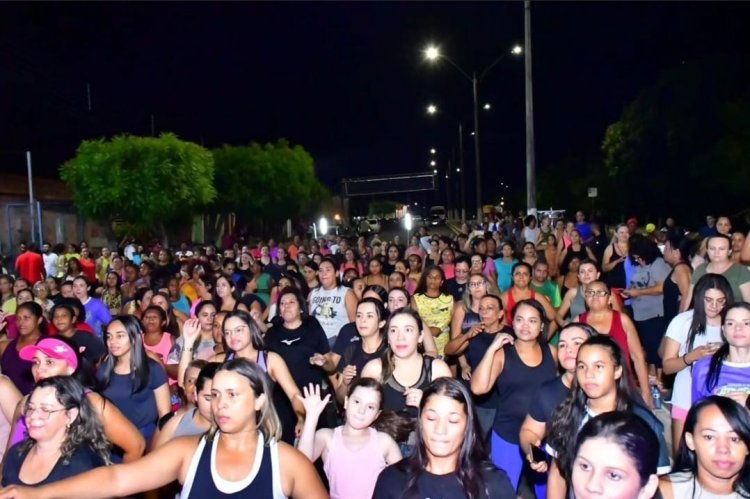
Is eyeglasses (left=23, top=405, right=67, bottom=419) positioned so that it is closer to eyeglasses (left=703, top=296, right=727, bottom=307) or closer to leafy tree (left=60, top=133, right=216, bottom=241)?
eyeglasses (left=703, top=296, right=727, bottom=307)

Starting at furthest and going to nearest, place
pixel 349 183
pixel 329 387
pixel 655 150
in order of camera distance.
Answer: pixel 349 183 < pixel 655 150 < pixel 329 387

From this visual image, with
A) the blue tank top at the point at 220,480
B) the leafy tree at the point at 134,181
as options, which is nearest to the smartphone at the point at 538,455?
the blue tank top at the point at 220,480

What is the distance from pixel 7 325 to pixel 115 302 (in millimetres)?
3649

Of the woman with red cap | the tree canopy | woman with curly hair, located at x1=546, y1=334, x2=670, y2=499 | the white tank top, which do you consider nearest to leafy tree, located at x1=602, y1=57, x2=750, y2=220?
the tree canopy

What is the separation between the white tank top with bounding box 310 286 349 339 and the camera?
8.63m

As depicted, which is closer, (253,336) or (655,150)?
(253,336)

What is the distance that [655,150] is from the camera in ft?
133

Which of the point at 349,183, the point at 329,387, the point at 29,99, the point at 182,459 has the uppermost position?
the point at 29,99

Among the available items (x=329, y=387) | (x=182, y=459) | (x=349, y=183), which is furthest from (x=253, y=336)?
(x=349, y=183)

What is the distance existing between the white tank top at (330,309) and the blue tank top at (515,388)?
3.42 metres

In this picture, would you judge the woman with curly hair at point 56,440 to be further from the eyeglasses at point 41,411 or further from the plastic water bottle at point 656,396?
the plastic water bottle at point 656,396

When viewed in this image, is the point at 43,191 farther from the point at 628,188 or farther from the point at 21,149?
the point at 628,188

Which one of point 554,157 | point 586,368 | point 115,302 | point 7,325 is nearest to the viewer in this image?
point 586,368

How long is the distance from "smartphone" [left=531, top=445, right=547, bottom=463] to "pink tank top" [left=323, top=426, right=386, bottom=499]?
827 millimetres
